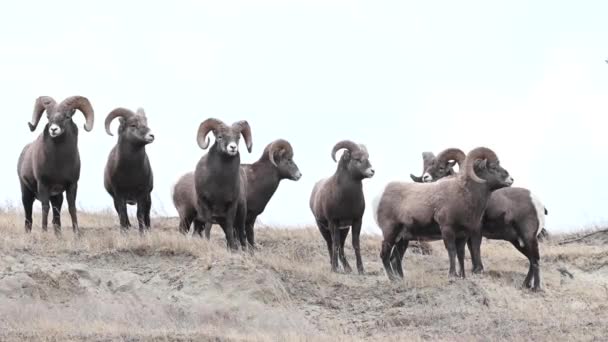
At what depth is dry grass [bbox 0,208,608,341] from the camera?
55.5ft

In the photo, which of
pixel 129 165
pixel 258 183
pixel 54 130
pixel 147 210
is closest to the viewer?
pixel 54 130

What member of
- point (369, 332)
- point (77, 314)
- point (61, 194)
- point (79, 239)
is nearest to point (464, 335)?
point (369, 332)

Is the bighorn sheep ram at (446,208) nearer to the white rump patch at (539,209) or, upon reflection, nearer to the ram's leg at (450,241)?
the ram's leg at (450,241)

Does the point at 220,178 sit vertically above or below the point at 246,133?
below

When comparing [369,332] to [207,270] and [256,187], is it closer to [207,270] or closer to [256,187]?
[207,270]

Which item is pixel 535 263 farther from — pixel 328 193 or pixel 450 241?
pixel 328 193

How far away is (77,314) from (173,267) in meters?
2.17

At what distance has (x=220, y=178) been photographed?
20.8 meters

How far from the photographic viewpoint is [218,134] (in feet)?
69.5

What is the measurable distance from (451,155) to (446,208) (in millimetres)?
2236

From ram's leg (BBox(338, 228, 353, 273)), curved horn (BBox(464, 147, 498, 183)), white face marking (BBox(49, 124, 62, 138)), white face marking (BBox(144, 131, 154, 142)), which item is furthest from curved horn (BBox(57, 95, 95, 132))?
curved horn (BBox(464, 147, 498, 183))

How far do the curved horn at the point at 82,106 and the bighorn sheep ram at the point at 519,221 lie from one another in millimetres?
6637

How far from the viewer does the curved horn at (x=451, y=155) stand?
2231 cm

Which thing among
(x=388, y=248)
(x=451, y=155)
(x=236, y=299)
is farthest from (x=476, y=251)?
(x=236, y=299)
